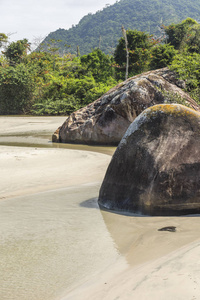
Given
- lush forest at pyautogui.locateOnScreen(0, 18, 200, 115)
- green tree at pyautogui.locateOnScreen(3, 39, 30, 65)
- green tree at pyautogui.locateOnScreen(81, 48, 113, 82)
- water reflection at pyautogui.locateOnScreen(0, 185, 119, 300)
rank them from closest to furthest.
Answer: water reflection at pyautogui.locateOnScreen(0, 185, 119, 300) → lush forest at pyautogui.locateOnScreen(0, 18, 200, 115) → green tree at pyautogui.locateOnScreen(81, 48, 113, 82) → green tree at pyautogui.locateOnScreen(3, 39, 30, 65)

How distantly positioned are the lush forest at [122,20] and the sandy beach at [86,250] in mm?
118168

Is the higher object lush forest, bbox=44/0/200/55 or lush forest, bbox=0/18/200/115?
lush forest, bbox=44/0/200/55

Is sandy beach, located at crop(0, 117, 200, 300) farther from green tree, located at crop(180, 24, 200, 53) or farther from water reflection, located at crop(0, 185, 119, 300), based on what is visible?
green tree, located at crop(180, 24, 200, 53)

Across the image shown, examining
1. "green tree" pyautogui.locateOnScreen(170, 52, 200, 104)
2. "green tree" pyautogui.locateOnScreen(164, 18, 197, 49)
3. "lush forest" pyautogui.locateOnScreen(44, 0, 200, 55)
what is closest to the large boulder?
"green tree" pyautogui.locateOnScreen(170, 52, 200, 104)

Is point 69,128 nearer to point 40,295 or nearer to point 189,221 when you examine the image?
point 189,221

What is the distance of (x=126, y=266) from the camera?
2.47m

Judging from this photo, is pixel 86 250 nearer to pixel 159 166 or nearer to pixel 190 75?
pixel 159 166

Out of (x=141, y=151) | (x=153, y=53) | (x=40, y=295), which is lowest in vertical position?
(x=40, y=295)

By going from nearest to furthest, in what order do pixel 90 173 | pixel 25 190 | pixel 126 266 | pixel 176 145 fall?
1. pixel 126 266
2. pixel 176 145
3. pixel 25 190
4. pixel 90 173

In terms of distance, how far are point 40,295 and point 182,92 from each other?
28.0 feet

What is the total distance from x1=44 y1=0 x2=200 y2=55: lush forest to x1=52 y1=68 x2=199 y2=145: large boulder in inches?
4387

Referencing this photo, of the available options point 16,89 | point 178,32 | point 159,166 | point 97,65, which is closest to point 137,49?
point 97,65

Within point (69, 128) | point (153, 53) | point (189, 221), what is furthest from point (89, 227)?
point (153, 53)

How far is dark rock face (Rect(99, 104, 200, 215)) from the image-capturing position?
12.2 ft
